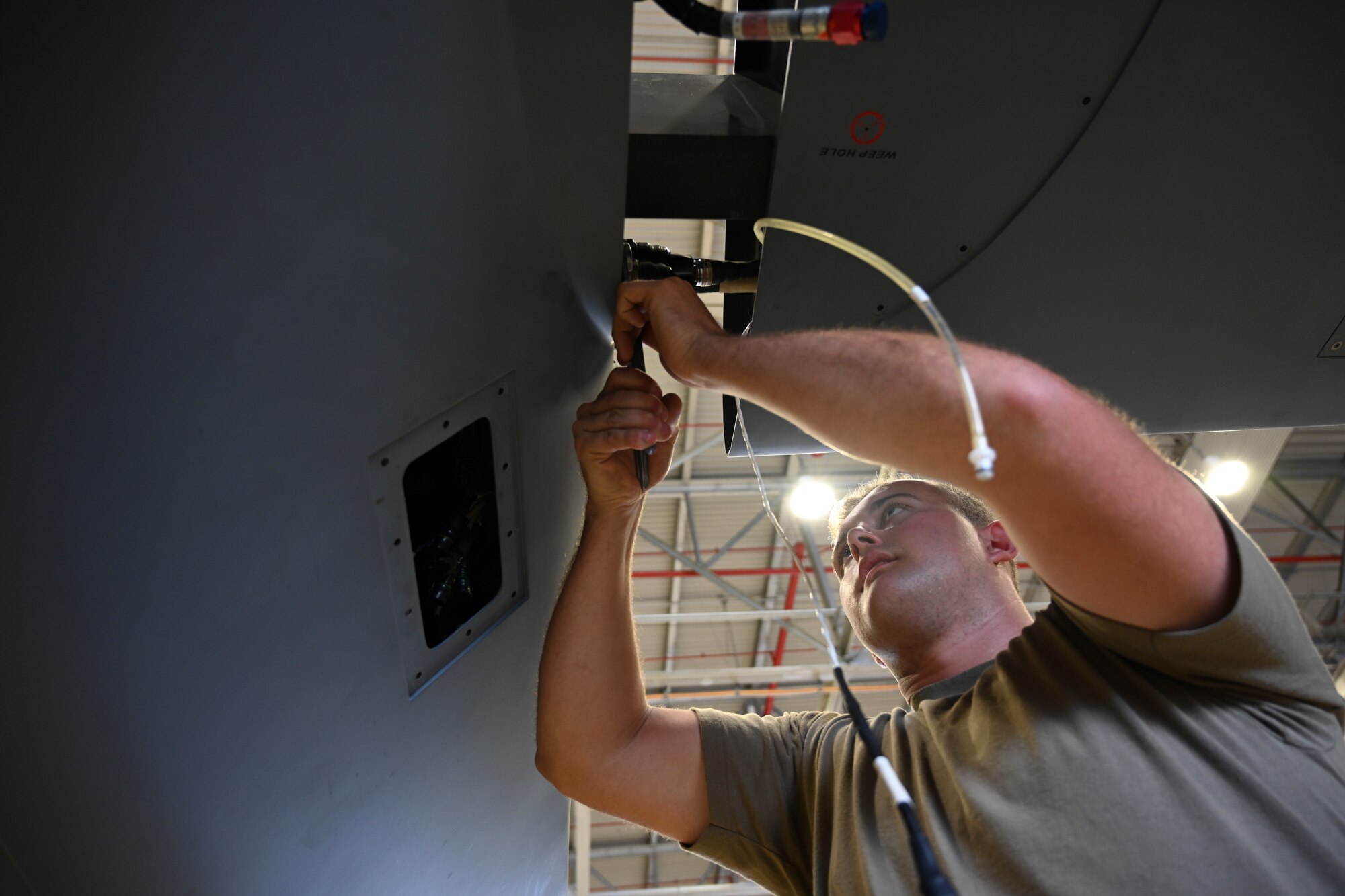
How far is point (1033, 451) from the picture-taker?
0.83 metres

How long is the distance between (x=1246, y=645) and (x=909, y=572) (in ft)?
1.68

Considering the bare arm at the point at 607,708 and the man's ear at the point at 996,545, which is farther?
the man's ear at the point at 996,545

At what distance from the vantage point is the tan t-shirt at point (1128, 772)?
922 millimetres

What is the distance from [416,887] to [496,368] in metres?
0.64

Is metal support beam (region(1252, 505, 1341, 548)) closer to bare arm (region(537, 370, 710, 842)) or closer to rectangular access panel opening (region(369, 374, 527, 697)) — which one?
bare arm (region(537, 370, 710, 842))

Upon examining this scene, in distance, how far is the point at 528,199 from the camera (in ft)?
2.77

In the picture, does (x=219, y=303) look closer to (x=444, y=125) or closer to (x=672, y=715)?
(x=444, y=125)

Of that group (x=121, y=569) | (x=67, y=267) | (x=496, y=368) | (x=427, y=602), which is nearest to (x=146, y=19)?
(x=67, y=267)

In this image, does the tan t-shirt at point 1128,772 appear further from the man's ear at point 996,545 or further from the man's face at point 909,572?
the man's ear at point 996,545

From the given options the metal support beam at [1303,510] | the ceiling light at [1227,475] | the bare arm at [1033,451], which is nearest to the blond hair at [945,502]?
the bare arm at [1033,451]

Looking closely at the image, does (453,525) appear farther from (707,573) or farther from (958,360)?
(707,573)

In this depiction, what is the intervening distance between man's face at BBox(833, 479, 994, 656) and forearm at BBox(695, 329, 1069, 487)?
0.53m

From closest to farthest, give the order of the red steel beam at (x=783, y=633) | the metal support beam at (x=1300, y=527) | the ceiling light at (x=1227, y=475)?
the ceiling light at (x=1227, y=475) → the metal support beam at (x=1300, y=527) → the red steel beam at (x=783, y=633)

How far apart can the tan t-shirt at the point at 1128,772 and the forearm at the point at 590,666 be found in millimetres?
307
